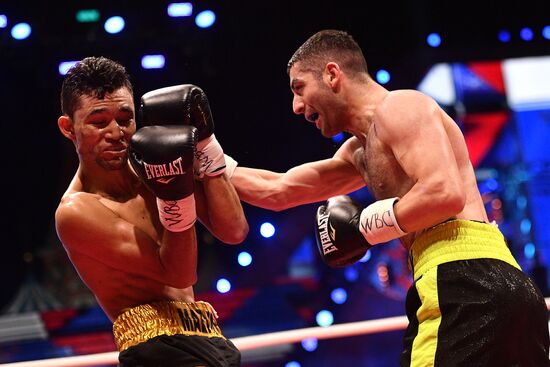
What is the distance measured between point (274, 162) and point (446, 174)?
246 cm

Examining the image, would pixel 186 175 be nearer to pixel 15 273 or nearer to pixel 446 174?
pixel 446 174

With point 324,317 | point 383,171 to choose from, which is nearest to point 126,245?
point 383,171

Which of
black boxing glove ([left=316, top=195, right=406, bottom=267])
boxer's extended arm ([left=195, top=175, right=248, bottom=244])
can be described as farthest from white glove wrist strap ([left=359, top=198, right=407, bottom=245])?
boxer's extended arm ([left=195, top=175, right=248, bottom=244])

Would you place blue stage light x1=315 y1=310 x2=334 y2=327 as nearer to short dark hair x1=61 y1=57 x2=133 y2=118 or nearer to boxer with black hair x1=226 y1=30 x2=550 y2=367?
boxer with black hair x1=226 y1=30 x2=550 y2=367

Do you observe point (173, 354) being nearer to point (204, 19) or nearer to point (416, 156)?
point (416, 156)

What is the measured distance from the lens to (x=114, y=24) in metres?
4.22

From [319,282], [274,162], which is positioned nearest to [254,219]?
[274,162]

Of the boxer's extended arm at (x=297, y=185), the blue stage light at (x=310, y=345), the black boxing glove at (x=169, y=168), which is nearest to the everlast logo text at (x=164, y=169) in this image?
the black boxing glove at (x=169, y=168)

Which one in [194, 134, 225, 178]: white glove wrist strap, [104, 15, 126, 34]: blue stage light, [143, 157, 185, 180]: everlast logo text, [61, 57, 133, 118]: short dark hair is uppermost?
[104, 15, 126, 34]: blue stage light

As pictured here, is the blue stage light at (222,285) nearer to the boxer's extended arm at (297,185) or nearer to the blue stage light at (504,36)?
the boxer's extended arm at (297,185)

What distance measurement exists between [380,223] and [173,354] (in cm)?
65

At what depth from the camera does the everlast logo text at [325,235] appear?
2.20 meters

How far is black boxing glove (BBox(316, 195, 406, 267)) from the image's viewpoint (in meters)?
2.05

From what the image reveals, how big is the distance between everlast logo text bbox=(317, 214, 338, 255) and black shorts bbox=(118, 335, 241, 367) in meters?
0.46
